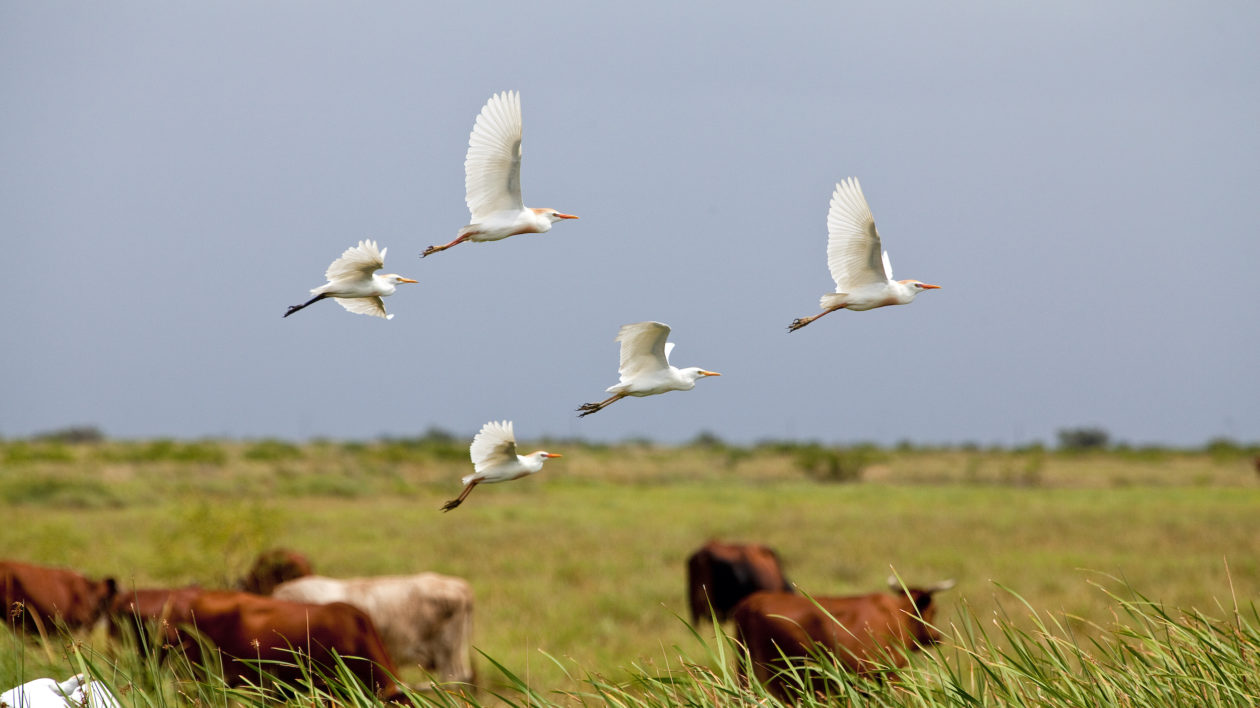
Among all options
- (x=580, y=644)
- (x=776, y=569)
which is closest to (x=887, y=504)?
(x=776, y=569)

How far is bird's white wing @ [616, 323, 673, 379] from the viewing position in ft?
10.5

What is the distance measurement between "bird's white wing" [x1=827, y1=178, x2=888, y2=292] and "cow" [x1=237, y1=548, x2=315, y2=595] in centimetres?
1294

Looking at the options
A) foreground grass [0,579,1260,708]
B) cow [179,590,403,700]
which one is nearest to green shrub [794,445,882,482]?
cow [179,590,403,700]

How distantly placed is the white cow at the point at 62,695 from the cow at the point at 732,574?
1122cm

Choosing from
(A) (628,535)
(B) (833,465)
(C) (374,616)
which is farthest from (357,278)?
(B) (833,465)

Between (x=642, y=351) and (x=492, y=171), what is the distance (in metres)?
0.71

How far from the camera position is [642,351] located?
10.7ft

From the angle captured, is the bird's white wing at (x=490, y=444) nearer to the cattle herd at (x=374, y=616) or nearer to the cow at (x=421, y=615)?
the cattle herd at (x=374, y=616)

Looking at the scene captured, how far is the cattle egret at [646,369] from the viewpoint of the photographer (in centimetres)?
314

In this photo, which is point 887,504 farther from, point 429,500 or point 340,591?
point 340,591

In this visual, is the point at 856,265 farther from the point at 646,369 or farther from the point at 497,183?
the point at 497,183

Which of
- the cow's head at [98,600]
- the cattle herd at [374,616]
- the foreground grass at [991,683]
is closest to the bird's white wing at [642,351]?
the foreground grass at [991,683]

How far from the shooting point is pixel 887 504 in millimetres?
33344

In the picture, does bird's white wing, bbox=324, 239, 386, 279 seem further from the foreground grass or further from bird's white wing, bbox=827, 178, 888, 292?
the foreground grass
